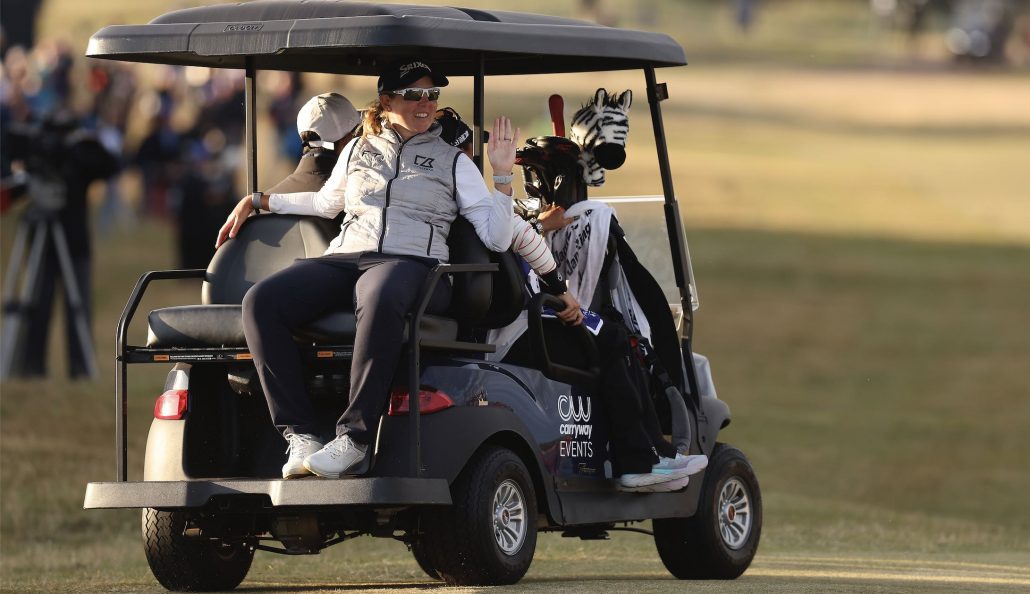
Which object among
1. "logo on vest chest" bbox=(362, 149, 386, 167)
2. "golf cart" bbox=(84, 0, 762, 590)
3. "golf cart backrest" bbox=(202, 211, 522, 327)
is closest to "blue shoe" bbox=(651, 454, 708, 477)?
"golf cart" bbox=(84, 0, 762, 590)

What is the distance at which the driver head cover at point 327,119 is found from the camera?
8.81 m

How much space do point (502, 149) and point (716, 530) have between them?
2.40m

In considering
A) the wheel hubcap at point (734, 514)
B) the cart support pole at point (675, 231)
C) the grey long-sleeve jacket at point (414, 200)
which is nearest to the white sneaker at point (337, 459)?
the grey long-sleeve jacket at point (414, 200)

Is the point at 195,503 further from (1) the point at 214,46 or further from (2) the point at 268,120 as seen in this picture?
(2) the point at 268,120

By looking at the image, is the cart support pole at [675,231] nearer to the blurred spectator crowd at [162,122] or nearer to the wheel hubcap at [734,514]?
the wheel hubcap at [734,514]

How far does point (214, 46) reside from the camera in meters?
7.99

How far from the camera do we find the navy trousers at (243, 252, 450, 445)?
741cm

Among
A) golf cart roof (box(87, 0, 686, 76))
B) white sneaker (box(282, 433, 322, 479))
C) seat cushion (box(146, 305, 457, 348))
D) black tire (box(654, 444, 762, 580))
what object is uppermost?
golf cart roof (box(87, 0, 686, 76))

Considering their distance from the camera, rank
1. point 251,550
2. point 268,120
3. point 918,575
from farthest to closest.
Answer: point 268,120, point 918,575, point 251,550

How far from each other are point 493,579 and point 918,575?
263cm

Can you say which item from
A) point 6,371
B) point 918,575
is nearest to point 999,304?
point 6,371

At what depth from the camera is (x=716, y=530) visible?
948cm

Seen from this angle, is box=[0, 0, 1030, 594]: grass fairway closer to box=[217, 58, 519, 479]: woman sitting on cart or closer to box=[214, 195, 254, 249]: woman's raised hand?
box=[217, 58, 519, 479]: woman sitting on cart

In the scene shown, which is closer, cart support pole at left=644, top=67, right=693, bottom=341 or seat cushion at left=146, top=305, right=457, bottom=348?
seat cushion at left=146, top=305, right=457, bottom=348
